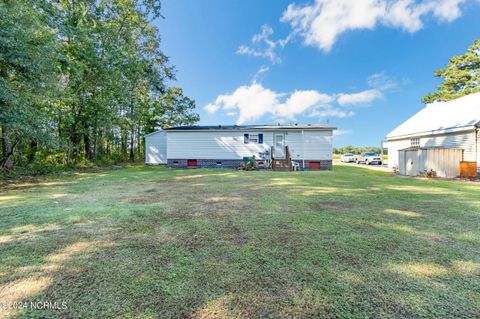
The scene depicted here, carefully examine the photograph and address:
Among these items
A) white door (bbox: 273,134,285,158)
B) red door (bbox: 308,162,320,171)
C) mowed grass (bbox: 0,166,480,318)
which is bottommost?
mowed grass (bbox: 0,166,480,318)

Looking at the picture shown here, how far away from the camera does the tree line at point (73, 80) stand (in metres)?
7.77

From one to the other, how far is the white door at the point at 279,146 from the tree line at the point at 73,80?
1196 centimetres

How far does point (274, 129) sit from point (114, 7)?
15.2 meters

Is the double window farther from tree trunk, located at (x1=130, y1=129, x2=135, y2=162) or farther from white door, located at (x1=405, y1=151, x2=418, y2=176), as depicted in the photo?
tree trunk, located at (x1=130, y1=129, x2=135, y2=162)

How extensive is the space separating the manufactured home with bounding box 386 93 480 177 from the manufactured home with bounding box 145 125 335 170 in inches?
185

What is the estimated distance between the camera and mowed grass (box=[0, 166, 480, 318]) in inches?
65.3

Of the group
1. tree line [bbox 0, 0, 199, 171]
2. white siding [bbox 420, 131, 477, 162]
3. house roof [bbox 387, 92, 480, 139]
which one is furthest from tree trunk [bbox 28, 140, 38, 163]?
house roof [bbox 387, 92, 480, 139]

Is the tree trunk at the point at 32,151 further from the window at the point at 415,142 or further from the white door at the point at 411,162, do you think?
the window at the point at 415,142

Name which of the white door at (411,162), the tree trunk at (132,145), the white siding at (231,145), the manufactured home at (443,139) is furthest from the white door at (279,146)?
the tree trunk at (132,145)

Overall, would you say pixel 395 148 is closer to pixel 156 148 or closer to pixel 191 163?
pixel 191 163

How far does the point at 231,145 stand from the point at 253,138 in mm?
1761

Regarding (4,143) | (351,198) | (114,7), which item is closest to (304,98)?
(114,7)

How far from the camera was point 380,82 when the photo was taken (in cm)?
2719

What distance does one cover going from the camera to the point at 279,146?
15227mm
